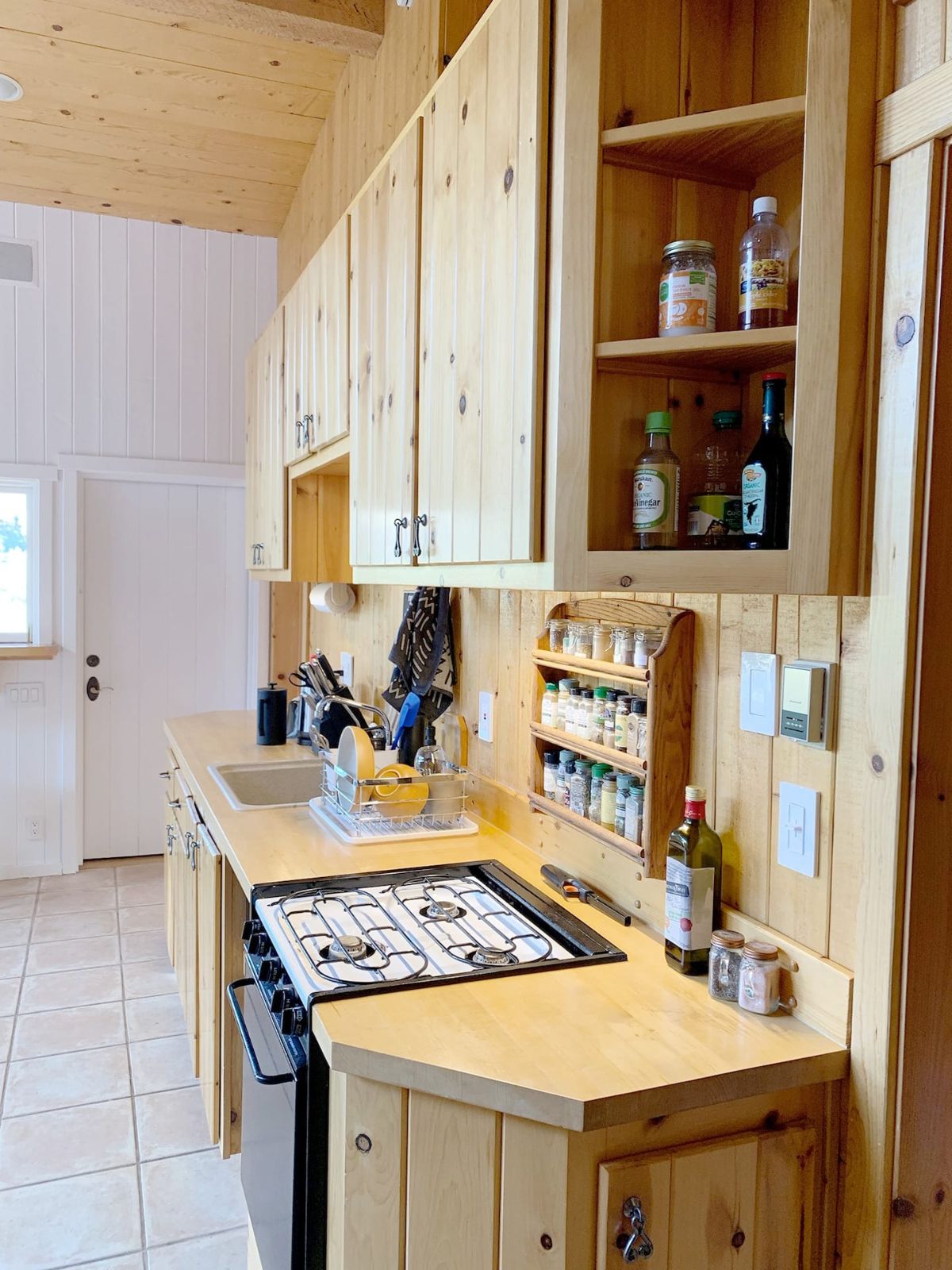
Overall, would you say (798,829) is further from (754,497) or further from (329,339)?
(329,339)

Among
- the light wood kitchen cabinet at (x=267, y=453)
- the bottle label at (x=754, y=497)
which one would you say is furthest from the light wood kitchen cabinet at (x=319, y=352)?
the bottle label at (x=754, y=497)

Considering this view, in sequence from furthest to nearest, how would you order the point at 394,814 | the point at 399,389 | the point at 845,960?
the point at 394,814 < the point at 399,389 < the point at 845,960

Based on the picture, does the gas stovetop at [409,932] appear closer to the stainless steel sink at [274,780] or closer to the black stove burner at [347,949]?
the black stove burner at [347,949]

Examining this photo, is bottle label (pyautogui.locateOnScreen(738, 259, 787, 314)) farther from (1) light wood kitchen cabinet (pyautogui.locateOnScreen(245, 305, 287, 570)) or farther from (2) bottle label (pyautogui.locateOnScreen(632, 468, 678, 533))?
(1) light wood kitchen cabinet (pyautogui.locateOnScreen(245, 305, 287, 570))

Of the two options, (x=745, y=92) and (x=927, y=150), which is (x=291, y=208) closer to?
(x=745, y=92)

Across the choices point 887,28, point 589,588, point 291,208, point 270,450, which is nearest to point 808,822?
point 589,588

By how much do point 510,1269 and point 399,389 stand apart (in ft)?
4.98

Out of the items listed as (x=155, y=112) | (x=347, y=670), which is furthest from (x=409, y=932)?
(x=155, y=112)

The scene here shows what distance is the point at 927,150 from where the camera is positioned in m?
1.07

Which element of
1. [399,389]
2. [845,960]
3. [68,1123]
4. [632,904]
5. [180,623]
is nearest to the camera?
[845,960]

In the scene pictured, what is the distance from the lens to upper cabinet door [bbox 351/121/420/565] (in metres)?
1.87

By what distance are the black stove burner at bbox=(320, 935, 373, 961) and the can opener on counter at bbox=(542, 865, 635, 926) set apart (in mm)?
426

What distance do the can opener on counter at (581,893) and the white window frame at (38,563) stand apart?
342 cm

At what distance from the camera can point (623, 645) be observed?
63.7 inches
